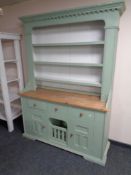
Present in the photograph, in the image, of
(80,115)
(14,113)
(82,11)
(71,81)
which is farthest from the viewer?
(14,113)

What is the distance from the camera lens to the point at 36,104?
2123 mm

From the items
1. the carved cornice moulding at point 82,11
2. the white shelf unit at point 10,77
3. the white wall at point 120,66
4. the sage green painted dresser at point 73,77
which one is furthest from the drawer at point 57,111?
the carved cornice moulding at point 82,11

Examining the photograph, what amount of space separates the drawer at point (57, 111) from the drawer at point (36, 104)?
0.10 m

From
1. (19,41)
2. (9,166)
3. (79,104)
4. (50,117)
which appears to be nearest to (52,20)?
(19,41)

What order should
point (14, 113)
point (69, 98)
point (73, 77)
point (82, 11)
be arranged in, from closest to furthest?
point (82, 11)
point (69, 98)
point (73, 77)
point (14, 113)

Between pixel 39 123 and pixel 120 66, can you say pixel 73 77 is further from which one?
pixel 39 123

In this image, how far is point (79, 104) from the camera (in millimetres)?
1768

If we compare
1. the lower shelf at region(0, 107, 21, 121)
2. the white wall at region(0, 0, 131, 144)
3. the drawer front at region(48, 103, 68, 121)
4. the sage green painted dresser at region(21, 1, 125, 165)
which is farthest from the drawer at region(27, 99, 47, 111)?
the white wall at region(0, 0, 131, 144)

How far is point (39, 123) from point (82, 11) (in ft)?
5.64

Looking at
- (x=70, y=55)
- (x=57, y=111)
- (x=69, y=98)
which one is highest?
(x=70, y=55)

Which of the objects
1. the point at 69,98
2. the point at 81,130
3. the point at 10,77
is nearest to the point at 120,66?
the point at 69,98

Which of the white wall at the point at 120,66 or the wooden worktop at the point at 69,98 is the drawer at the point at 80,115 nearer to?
the wooden worktop at the point at 69,98

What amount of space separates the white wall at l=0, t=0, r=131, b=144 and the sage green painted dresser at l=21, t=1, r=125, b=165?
230mm

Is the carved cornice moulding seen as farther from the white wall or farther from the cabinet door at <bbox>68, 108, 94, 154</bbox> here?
the cabinet door at <bbox>68, 108, 94, 154</bbox>
